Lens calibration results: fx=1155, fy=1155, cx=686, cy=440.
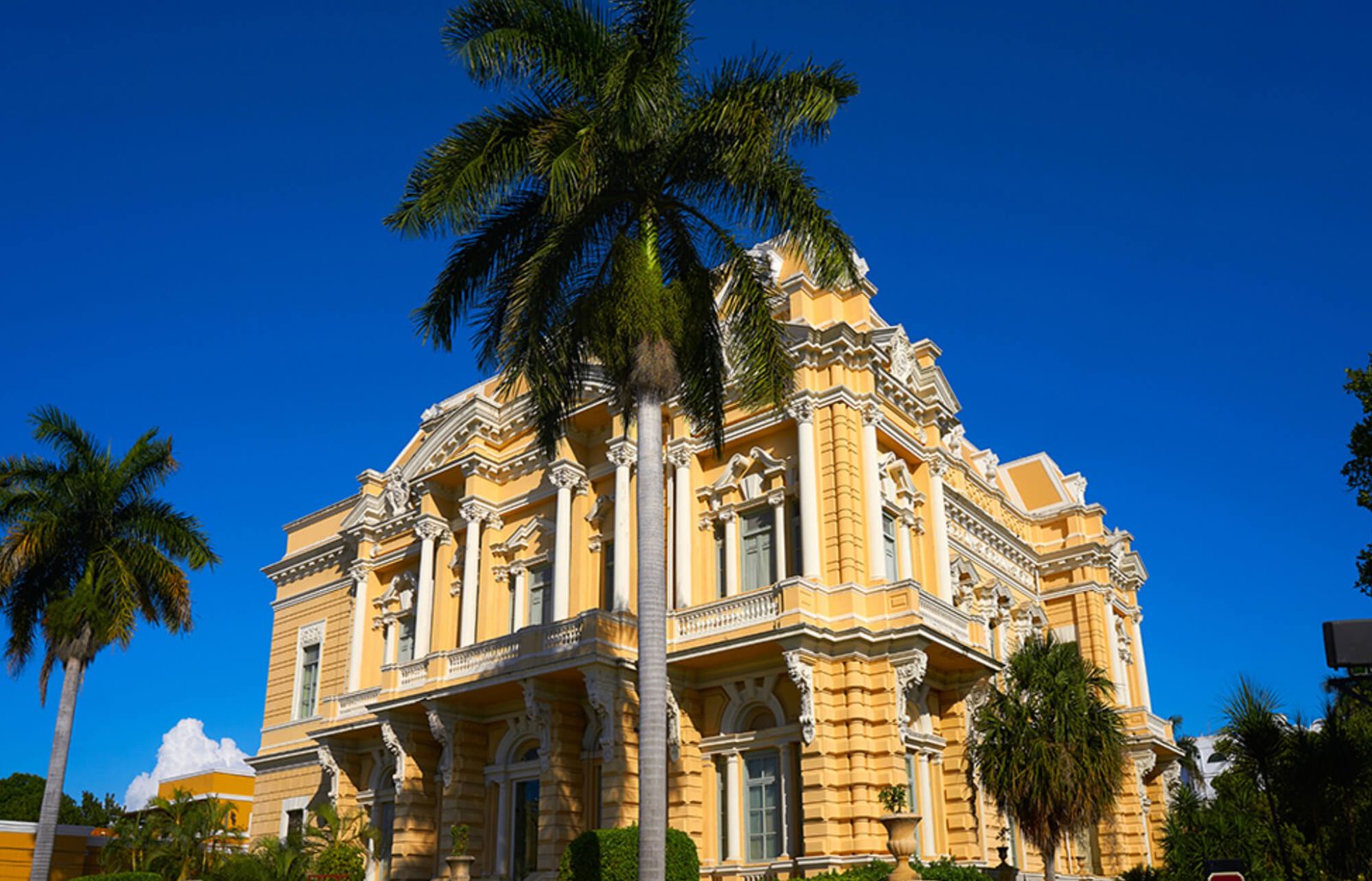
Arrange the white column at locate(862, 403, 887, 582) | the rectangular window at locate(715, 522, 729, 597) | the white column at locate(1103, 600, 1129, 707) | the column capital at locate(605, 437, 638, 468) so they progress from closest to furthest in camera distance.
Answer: the white column at locate(862, 403, 887, 582) → the rectangular window at locate(715, 522, 729, 597) → the column capital at locate(605, 437, 638, 468) → the white column at locate(1103, 600, 1129, 707)

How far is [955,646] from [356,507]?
59.4 ft

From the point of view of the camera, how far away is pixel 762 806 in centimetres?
2211

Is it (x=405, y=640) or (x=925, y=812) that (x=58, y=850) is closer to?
(x=405, y=640)

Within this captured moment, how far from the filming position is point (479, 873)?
1003 inches

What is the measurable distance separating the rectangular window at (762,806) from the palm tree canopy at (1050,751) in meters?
3.87

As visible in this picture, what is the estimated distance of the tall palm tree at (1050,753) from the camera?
20.3 meters

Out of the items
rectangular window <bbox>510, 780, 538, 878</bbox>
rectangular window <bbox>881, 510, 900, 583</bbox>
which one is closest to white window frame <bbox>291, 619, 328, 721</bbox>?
rectangular window <bbox>510, 780, 538, 878</bbox>

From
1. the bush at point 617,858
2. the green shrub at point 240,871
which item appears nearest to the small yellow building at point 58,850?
the green shrub at point 240,871

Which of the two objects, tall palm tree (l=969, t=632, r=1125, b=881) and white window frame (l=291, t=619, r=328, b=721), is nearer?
tall palm tree (l=969, t=632, r=1125, b=881)

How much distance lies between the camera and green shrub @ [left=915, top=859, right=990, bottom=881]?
18.9 m

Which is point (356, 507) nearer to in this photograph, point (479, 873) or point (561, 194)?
point (479, 873)

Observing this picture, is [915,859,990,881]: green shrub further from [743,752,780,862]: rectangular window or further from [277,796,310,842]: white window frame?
[277,796,310,842]: white window frame

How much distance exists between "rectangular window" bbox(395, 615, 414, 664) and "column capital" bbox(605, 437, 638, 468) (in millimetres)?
9023

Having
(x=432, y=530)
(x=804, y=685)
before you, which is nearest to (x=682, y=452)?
(x=804, y=685)
